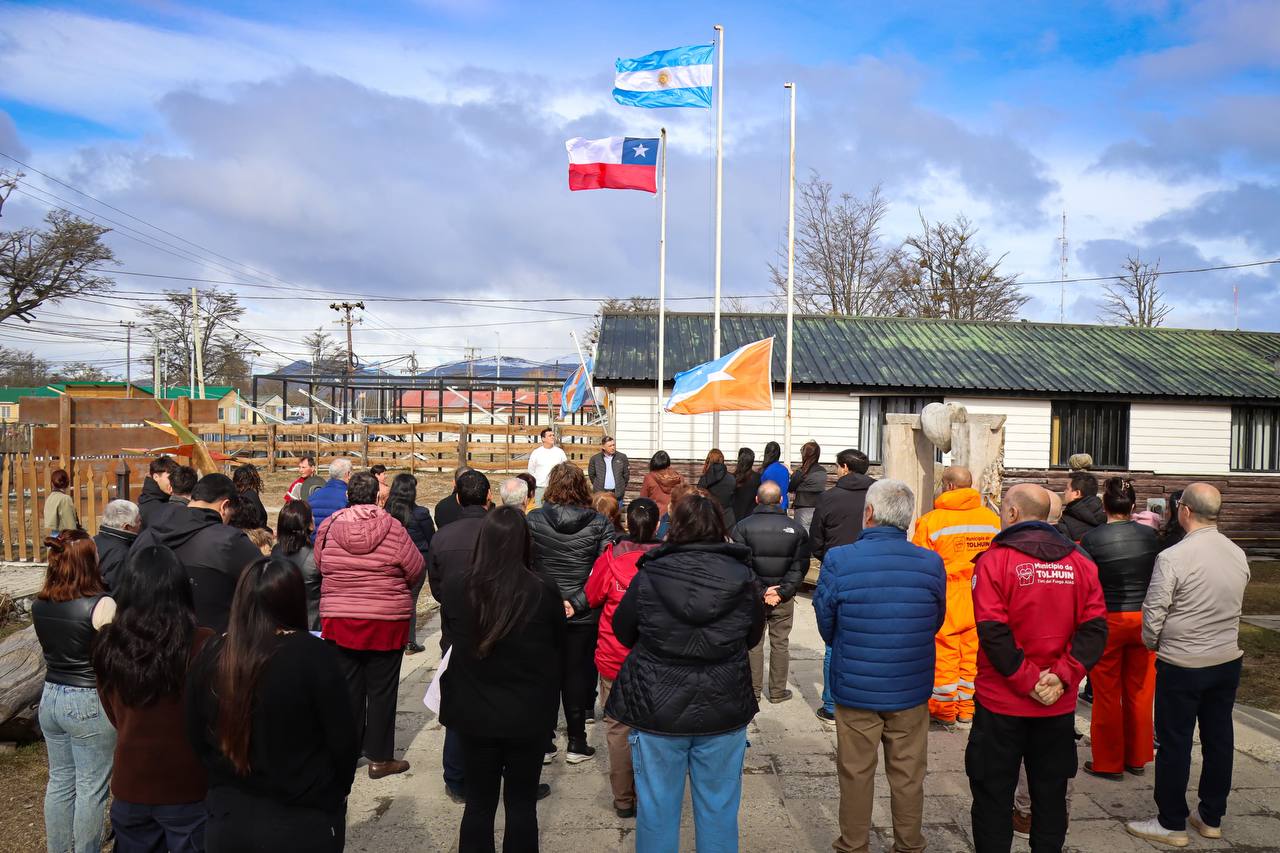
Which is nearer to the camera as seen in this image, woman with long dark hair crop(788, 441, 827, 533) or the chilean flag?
woman with long dark hair crop(788, 441, 827, 533)

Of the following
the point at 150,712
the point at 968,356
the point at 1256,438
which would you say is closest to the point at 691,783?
the point at 150,712

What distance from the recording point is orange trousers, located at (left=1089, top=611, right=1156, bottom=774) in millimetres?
5582

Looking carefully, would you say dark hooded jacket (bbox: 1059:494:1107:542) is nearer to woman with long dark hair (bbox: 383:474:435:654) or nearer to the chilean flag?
woman with long dark hair (bbox: 383:474:435:654)

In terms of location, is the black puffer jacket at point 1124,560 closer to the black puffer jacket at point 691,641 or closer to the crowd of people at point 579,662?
the crowd of people at point 579,662

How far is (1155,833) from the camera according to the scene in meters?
4.69

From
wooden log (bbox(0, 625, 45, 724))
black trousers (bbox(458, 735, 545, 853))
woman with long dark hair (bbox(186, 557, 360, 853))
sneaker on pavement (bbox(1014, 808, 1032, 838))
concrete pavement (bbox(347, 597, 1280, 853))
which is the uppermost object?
woman with long dark hair (bbox(186, 557, 360, 853))

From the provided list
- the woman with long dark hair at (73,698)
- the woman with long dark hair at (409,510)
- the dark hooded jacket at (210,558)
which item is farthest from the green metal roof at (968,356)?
the woman with long dark hair at (73,698)

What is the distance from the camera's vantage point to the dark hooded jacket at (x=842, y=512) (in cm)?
753

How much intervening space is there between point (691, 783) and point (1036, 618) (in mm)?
1725

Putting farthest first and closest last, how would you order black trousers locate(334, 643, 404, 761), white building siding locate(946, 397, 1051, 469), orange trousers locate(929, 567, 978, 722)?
1. white building siding locate(946, 397, 1051, 469)
2. orange trousers locate(929, 567, 978, 722)
3. black trousers locate(334, 643, 404, 761)

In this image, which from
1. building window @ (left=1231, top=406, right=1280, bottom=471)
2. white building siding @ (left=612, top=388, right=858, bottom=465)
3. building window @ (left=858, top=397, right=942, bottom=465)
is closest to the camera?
white building siding @ (left=612, top=388, right=858, bottom=465)

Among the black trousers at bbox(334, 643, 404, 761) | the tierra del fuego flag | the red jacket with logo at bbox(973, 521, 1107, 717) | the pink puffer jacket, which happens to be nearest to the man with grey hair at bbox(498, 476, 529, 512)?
the pink puffer jacket

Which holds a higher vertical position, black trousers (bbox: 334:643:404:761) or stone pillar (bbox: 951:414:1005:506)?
stone pillar (bbox: 951:414:1005:506)

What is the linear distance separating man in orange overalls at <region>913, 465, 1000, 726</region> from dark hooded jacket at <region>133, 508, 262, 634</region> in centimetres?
428
